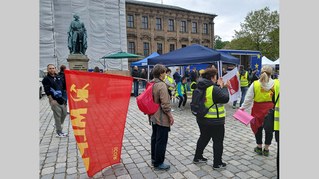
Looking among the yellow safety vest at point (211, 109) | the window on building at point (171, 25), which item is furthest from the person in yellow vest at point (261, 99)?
the window on building at point (171, 25)

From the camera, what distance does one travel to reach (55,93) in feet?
18.5

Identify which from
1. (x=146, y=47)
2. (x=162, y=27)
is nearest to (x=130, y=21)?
(x=146, y=47)

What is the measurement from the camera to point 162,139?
3.87 meters

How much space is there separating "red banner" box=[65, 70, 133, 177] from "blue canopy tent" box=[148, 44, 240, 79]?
6070 mm

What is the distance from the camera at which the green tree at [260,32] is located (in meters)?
38.1

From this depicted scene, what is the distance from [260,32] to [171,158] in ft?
128

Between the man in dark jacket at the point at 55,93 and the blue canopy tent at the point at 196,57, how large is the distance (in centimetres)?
543

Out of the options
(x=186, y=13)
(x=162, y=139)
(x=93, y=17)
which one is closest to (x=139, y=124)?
(x=162, y=139)

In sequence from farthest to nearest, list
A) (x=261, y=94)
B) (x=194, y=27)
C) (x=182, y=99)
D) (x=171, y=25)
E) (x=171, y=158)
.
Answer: (x=194, y=27) < (x=171, y=25) < (x=182, y=99) < (x=171, y=158) < (x=261, y=94)

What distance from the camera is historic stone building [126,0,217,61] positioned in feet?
124

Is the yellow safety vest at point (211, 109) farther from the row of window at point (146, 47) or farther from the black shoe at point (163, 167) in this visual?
the row of window at point (146, 47)

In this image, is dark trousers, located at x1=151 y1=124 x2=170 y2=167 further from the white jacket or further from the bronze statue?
the bronze statue

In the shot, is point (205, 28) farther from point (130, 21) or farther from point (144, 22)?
point (130, 21)

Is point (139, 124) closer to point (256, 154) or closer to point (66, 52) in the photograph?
point (256, 154)
